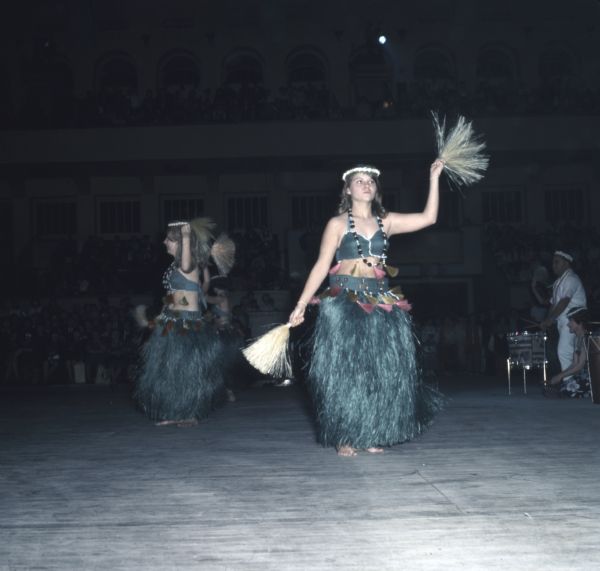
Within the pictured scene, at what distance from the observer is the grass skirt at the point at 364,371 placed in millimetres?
4539

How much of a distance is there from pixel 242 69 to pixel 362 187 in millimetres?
18323

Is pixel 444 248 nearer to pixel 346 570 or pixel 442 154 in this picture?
pixel 442 154

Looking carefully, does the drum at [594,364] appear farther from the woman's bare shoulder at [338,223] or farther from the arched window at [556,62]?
the arched window at [556,62]

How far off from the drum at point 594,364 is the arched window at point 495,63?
16.1 m

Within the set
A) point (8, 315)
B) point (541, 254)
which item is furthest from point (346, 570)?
point (541, 254)

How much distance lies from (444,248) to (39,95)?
11.0 meters

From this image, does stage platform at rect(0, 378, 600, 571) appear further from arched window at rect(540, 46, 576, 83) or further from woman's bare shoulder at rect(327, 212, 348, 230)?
arched window at rect(540, 46, 576, 83)

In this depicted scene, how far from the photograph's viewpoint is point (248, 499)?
11.3 ft

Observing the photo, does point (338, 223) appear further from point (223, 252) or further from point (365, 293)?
point (223, 252)

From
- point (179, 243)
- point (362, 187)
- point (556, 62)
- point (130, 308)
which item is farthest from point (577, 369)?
point (556, 62)

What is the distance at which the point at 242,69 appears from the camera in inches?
875

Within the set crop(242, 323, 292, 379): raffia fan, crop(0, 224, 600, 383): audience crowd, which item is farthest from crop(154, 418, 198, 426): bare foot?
crop(0, 224, 600, 383): audience crowd

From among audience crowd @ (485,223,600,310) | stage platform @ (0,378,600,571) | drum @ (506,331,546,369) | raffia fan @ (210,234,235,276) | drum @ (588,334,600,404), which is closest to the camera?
stage platform @ (0,378,600,571)

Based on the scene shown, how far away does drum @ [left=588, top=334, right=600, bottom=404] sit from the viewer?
739 centimetres
